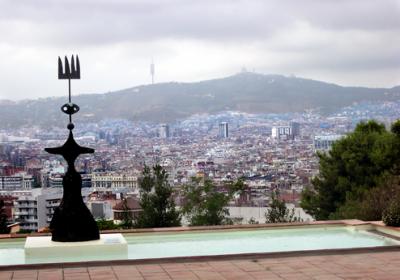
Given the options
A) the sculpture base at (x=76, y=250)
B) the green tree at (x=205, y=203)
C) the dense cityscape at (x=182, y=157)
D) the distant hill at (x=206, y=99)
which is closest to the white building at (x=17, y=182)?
the dense cityscape at (x=182, y=157)

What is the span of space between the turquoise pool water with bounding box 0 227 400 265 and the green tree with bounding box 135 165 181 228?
5.24 m

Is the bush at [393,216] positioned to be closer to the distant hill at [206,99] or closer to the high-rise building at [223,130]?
the distant hill at [206,99]

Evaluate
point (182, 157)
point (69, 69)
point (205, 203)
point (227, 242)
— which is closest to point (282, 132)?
point (182, 157)

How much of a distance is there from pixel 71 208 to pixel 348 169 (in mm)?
14006

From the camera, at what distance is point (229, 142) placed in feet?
155

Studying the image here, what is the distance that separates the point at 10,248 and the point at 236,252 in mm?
3519

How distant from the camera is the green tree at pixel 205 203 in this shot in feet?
56.5

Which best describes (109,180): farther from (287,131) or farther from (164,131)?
(287,131)

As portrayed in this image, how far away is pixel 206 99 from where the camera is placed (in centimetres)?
5166

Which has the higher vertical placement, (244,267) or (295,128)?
(295,128)

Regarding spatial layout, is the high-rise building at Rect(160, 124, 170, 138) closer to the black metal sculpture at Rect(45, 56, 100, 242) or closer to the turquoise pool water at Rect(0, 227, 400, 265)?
the turquoise pool water at Rect(0, 227, 400, 265)

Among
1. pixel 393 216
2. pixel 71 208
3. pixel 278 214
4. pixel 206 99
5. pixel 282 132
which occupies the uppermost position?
pixel 206 99

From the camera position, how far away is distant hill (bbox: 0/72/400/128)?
141 feet

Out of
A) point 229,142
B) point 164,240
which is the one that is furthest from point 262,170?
point 164,240
